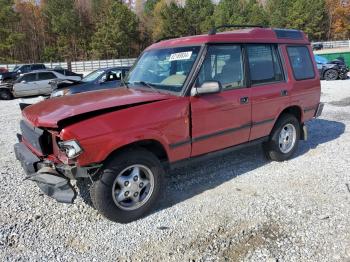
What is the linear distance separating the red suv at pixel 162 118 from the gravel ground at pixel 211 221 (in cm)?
39

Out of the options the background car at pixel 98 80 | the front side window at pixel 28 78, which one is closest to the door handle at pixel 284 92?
the background car at pixel 98 80

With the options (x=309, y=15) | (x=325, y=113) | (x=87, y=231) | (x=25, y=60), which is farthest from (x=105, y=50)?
(x=87, y=231)

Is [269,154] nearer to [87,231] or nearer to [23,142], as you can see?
[87,231]

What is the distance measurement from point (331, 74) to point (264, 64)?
16.0 metres

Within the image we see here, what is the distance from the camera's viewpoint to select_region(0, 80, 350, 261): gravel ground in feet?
10.9

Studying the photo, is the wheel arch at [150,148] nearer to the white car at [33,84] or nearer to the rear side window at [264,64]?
the rear side window at [264,64]

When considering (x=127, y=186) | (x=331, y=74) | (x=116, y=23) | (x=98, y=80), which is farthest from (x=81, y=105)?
(x=116, y=23)

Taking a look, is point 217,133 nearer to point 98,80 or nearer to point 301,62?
point 301,62

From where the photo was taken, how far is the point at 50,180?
349 centimetres

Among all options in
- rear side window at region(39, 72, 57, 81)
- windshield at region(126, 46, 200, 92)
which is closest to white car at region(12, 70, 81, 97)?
rear side window at region(39, 72, 57, 81)

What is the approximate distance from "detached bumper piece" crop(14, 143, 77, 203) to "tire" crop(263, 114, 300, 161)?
10.9 ft

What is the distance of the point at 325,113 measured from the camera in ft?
31.0

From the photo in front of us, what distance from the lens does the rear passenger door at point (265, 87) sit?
4.78 meters

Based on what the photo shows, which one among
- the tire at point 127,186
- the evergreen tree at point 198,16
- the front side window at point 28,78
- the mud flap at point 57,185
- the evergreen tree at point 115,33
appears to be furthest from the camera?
the evergreen tree at point 198,16
